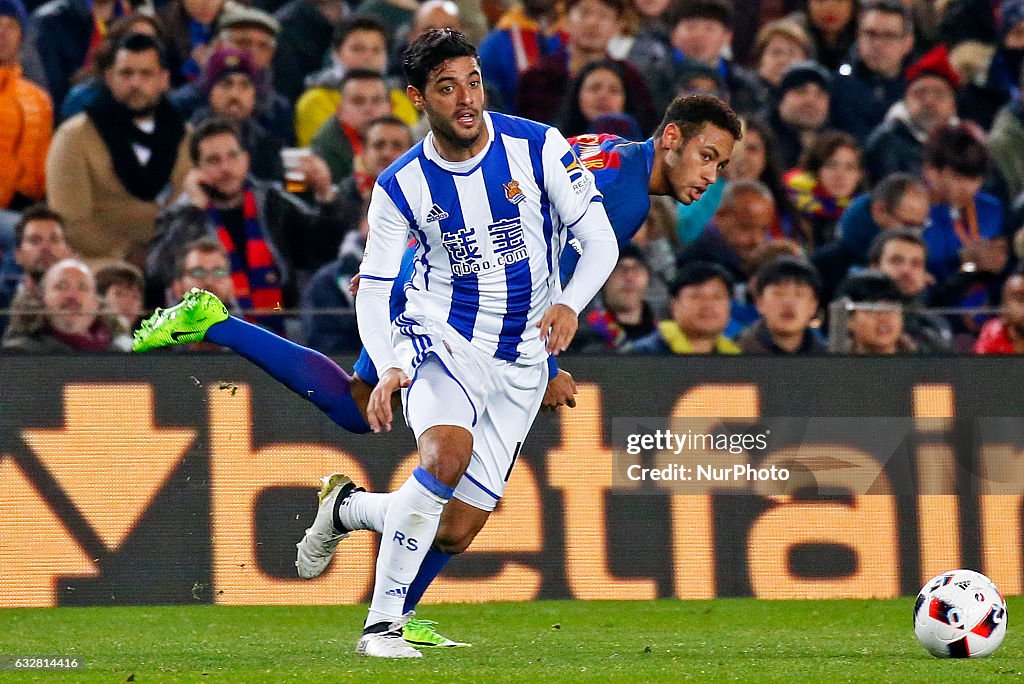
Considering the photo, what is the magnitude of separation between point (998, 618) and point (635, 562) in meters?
2.61

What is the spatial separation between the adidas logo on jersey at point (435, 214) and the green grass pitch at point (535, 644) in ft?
4.90

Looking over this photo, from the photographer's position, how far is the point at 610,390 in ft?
26.6

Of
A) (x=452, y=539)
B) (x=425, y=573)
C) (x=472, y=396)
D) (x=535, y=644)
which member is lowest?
(x=535, y=644)

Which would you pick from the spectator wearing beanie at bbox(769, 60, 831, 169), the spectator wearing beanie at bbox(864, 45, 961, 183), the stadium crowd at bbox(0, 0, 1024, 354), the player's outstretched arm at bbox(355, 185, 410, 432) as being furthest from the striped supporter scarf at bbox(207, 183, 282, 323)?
the spectator wearing beanie at bbox(864, 45, 961, 183)

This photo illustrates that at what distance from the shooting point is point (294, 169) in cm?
1014

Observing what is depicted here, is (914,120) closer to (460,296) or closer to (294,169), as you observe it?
(294,169)

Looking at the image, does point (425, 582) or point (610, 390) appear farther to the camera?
point (610, 390)

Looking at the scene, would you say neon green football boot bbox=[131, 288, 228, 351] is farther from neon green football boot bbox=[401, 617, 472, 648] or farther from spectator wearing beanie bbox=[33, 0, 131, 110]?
spectator wearing beanie bbox=[33, 0, 131, 110]

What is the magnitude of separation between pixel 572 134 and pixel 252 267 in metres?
2.30

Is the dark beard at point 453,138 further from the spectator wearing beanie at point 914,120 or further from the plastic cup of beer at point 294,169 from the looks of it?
the spectator wearing beanie at point 914,120

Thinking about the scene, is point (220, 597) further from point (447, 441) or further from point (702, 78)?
point (702, 78)

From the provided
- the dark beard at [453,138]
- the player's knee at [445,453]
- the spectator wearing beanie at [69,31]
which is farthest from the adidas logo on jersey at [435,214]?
the spectator wearing beanie at [69,31]

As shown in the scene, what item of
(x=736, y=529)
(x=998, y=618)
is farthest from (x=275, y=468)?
(x=998, y=618)

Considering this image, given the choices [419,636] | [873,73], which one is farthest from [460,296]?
[873,73]
